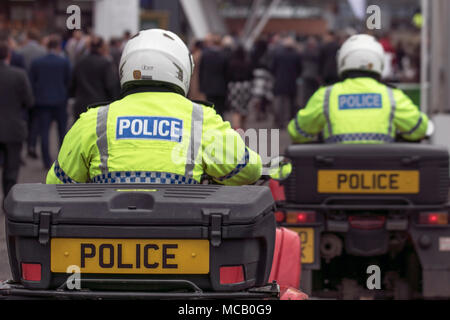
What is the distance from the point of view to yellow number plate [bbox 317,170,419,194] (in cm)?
645

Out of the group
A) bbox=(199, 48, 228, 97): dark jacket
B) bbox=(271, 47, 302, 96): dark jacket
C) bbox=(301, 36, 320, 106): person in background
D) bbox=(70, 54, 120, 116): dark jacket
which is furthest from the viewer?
bbox=(301, 36, 320, 106): person in background

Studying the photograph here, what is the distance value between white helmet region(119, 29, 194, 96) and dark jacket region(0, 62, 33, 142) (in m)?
6.65

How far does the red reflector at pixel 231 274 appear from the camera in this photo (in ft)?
11.6

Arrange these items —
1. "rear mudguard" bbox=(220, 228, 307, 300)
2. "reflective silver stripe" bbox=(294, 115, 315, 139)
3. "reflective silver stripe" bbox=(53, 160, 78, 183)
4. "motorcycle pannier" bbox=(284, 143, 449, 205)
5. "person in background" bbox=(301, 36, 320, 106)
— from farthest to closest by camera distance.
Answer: "person in background" bbox=(301, 36, 320, 106) → "reflective silver stripe" bbox=(294, 115, 315, 139) → "motorcycle pannier" bbox=(284, 143, 449, 205) → "rear mudguard" bbox=(220, 228, 307, 300) → "reflective silver stripe" bbox=(53, 160, 78, 183)

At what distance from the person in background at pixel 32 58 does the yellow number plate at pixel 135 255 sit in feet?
38.6

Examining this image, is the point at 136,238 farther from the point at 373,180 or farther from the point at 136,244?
the point at 373,180

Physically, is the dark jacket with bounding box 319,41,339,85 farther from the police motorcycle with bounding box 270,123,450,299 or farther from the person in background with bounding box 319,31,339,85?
the police motorcycle with bounding box 270,123,450,299

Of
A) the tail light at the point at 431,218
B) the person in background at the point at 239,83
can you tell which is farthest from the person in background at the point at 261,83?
the tail light at the point at 431,218

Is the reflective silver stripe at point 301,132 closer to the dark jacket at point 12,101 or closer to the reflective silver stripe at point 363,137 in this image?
the reflective silver stripe at point 363,137

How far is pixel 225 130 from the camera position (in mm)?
4133

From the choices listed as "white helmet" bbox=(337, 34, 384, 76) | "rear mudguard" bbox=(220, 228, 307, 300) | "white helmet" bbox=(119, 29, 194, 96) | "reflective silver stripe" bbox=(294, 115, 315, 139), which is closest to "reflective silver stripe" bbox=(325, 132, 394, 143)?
"reflective silver stripe" bbox=(294, 115, 315, 139)

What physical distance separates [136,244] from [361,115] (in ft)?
12.6

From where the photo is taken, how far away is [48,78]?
569 inches
